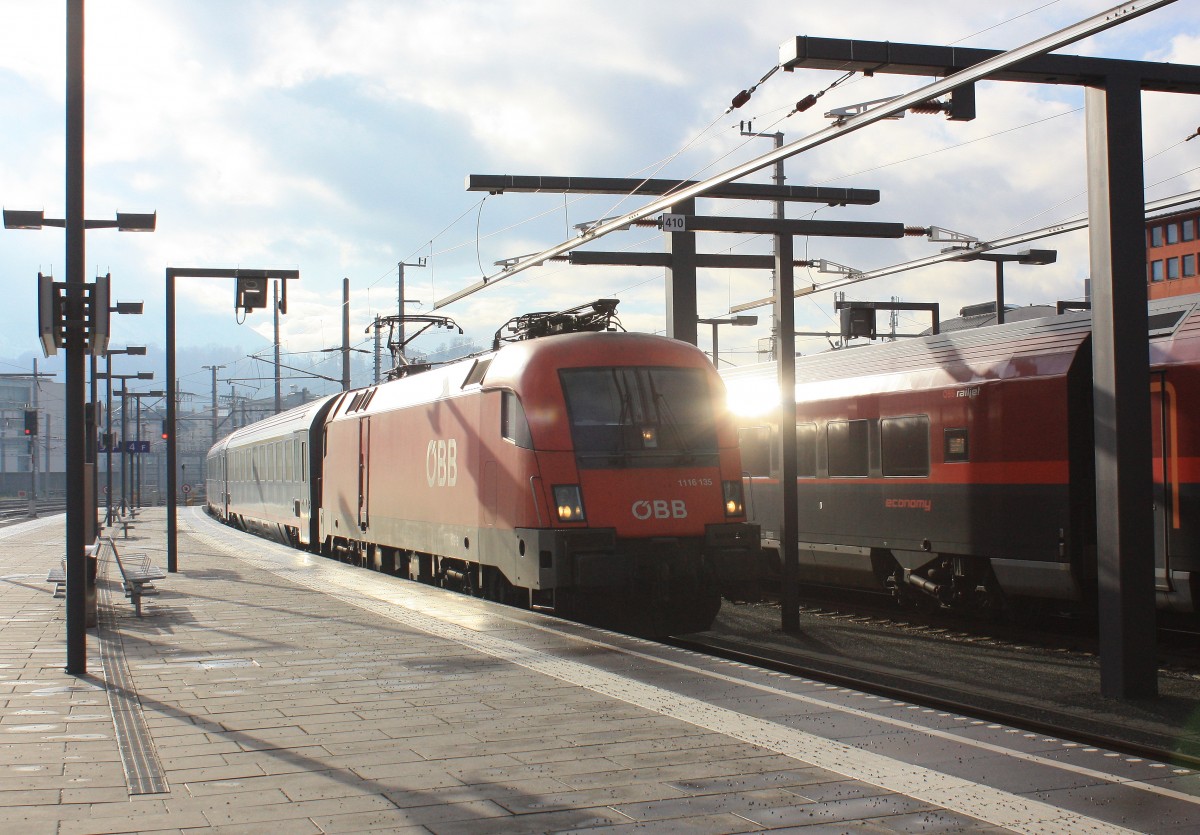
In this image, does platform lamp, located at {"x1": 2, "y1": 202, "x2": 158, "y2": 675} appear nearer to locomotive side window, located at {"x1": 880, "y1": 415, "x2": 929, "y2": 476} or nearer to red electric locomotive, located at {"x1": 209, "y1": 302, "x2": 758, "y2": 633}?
red electric locomotive, located at {"x1": 209, "y1": 302, "x2": 758, "y2": 633}

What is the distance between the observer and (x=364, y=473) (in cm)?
2097

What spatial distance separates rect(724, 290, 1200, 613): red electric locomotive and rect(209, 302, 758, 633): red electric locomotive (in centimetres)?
241

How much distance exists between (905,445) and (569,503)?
4392mm

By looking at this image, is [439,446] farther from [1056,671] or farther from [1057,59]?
[1057,59]

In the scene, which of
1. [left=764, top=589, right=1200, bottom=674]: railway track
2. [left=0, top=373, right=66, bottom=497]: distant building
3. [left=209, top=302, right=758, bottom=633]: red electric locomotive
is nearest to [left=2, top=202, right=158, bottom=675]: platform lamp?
[left=209, top=302, right=758, bottom=633]: red electric locomotive

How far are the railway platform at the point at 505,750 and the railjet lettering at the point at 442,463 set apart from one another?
4.35 metres

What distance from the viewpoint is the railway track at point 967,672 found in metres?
8.34

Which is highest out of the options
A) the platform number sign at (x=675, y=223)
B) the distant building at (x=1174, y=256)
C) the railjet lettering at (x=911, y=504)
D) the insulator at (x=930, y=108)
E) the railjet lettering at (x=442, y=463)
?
the distant building at (x=1174, y=256)

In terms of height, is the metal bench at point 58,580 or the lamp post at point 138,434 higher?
the lamp post at point 138,434

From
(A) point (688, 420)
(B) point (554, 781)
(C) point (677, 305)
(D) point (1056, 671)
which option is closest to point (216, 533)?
(C) point (677, 305)

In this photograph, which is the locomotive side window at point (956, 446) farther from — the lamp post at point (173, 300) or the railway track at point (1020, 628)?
the lamp post at point (173, 300)

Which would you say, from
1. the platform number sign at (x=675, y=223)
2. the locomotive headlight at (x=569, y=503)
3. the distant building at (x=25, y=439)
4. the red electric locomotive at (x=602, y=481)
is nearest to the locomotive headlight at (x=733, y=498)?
the red electric locomotive at (x=602, y=481)

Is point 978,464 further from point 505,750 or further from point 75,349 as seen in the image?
point 75,349

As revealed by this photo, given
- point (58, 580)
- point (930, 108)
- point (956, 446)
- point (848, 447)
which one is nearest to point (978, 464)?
point (956, 446)
